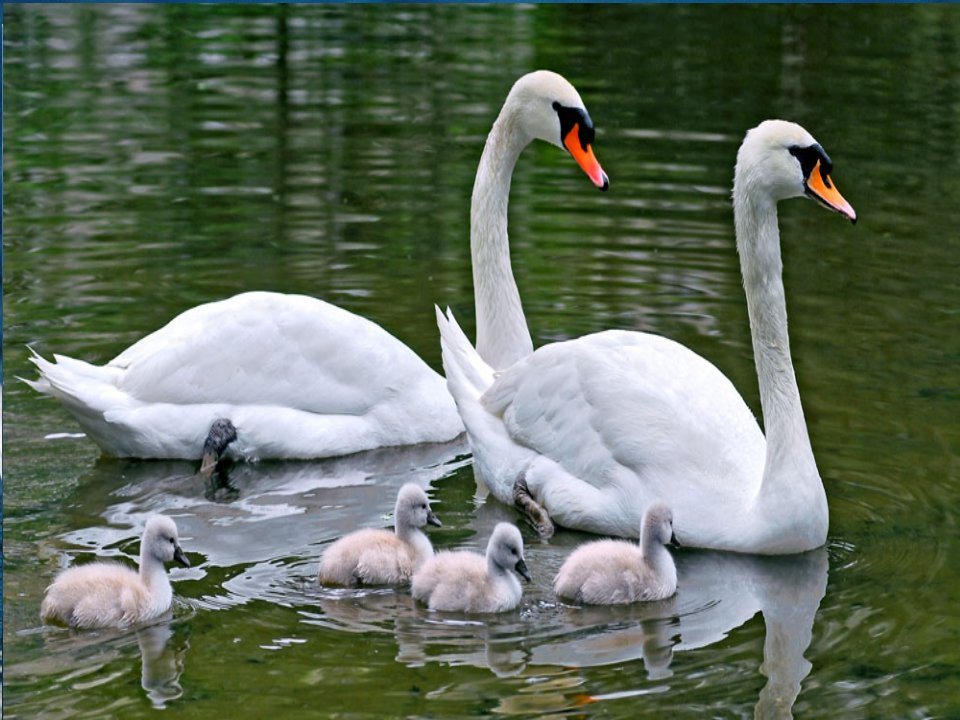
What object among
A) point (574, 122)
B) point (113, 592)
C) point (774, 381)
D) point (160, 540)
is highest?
point (574, 122)

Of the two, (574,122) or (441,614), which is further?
(574,122)

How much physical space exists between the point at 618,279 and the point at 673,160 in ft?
13.0

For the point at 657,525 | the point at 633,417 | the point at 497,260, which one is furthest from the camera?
the point at 497,260

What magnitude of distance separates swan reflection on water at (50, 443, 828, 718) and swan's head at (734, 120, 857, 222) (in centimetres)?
163

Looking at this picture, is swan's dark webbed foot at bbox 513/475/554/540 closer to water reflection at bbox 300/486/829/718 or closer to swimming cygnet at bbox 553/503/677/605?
water reflection at bbox 300/486/829/718

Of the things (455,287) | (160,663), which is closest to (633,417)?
(160,663)

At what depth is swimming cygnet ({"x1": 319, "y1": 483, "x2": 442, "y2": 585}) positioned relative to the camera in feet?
25.7

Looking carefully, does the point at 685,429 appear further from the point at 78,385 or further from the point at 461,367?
the point at 78,385

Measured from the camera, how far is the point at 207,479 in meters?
9.58

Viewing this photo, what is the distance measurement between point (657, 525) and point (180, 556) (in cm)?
199

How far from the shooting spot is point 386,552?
790 cm

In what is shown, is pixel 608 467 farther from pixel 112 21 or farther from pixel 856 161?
pixel 112 21

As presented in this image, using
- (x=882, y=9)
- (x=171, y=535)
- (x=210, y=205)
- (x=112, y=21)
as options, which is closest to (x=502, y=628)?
(x=171, y=535)

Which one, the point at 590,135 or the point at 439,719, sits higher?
the point at 590,135
